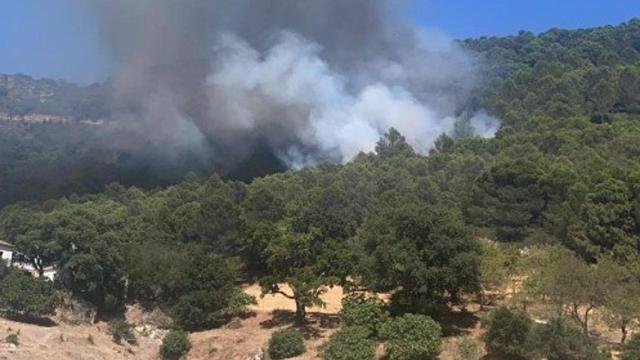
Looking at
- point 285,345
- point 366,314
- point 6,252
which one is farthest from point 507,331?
point 6,252

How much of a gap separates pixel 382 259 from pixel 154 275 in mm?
14733

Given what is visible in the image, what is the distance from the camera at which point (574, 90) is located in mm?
93812

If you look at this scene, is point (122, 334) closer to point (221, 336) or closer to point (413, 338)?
point (221, 336)

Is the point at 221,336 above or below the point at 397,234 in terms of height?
below

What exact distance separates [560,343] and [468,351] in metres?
3.95

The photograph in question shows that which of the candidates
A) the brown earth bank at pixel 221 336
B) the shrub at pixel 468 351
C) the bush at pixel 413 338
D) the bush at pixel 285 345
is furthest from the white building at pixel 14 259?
the shrub at pixel 468 351

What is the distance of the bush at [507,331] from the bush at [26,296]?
21.4 meters

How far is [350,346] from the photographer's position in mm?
30062

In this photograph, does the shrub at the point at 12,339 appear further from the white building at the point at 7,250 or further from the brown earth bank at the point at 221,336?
the white building at the point at 7,250

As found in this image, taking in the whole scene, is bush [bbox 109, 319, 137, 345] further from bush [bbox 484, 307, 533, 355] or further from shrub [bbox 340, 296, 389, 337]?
bush [bbox 484, 307, 533, 355]

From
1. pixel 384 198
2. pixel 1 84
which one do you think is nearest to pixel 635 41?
pixel 384 198

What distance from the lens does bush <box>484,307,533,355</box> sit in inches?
1136

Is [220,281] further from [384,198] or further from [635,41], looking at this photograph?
[635,41]

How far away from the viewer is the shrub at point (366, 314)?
32.2 meters
